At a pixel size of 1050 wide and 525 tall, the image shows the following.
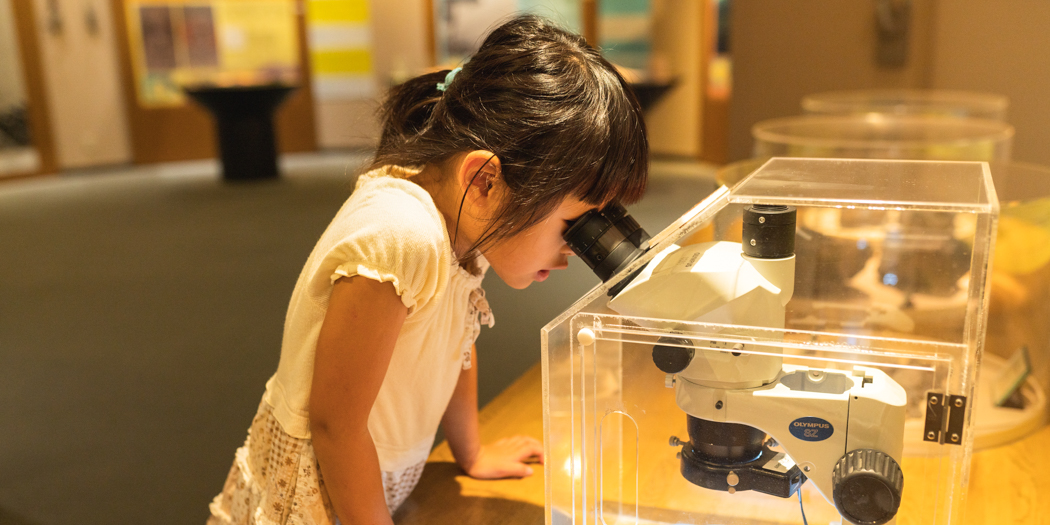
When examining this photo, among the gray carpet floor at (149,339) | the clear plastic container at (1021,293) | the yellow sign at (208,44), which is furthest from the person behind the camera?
the yellow sign at (208,44)

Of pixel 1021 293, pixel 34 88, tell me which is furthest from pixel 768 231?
pixel 34 88

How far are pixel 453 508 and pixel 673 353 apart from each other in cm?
40

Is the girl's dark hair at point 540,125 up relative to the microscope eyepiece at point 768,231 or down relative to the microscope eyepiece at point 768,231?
up

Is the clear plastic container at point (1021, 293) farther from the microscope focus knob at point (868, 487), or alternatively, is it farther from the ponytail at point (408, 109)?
the ponytail at point (408, 109)

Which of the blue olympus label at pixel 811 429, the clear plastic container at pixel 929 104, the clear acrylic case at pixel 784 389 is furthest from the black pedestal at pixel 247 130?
the blue olympus label at pixel 811 429

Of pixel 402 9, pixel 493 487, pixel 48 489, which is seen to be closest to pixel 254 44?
pixel 402 9

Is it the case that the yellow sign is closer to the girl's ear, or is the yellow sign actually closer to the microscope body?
the girl's ear

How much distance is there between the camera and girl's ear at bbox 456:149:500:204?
0.68 meters

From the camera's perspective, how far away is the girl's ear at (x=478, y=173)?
2.24 feet

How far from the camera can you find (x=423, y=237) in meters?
0.69

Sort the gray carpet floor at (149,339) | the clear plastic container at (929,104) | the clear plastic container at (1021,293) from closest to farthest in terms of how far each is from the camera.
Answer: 1. the clear plastic container at (1021,293)
2. the gray carpet floor at (149,339)
3. the clear plastic container at (929,104)

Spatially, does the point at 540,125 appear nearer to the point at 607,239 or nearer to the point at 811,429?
the point at 607,239

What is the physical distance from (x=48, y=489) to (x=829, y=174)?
1519mm

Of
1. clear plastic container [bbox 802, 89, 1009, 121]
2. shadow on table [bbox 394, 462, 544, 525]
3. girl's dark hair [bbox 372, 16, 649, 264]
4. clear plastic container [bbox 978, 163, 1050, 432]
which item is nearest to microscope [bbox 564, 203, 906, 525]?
girl's dark hair [bbox 372, 16, 649, 264]
